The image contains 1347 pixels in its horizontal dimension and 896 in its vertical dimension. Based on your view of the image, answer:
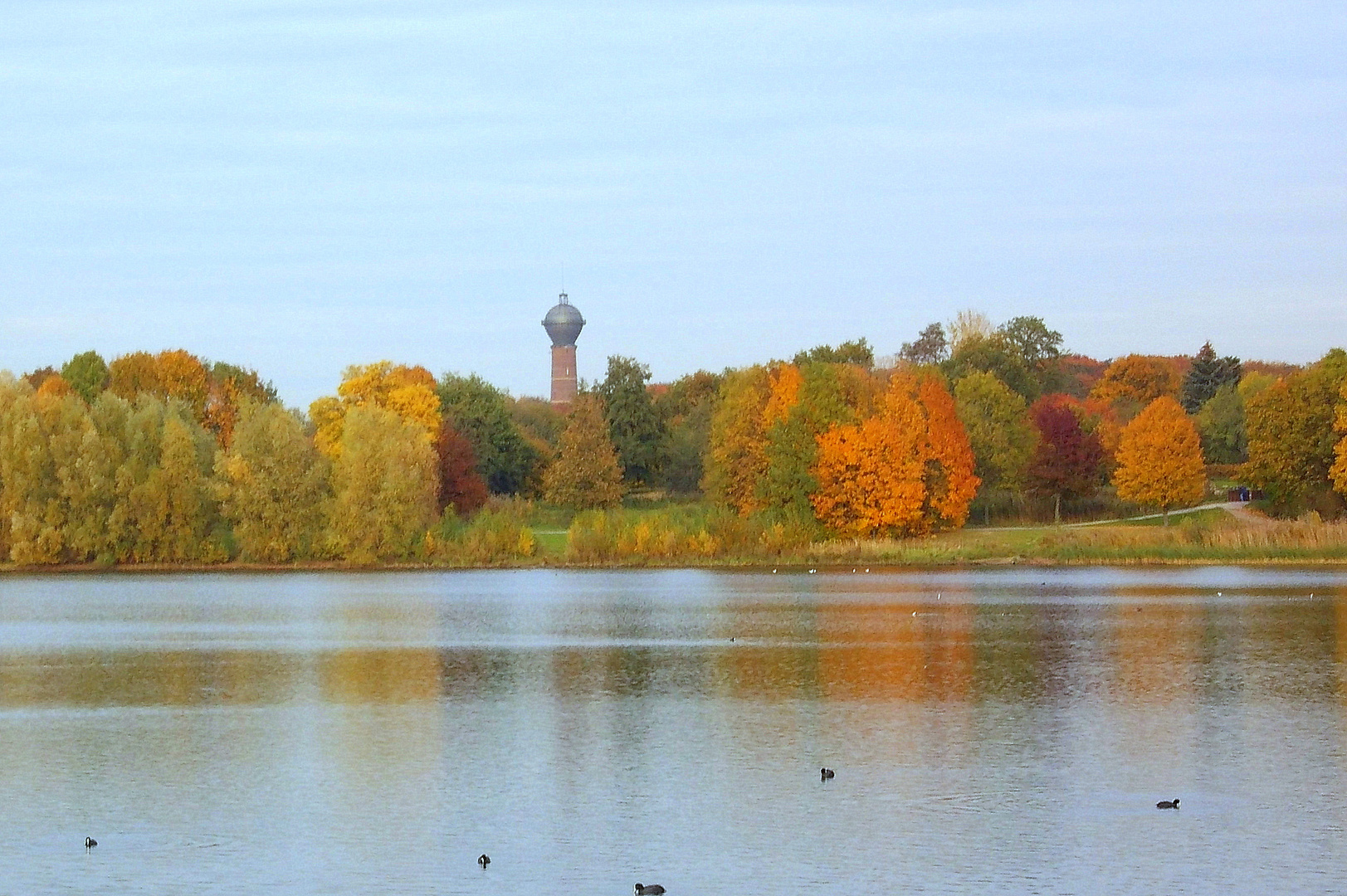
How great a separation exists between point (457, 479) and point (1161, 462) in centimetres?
3543

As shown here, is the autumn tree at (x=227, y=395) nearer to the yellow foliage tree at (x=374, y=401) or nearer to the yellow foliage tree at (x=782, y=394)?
the yellow foliage tree at (x=374, y=401)

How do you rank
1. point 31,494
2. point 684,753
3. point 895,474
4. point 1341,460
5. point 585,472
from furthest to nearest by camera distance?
point 585,472, point 895,474, point 1341,460, point 31,494, point 684,753

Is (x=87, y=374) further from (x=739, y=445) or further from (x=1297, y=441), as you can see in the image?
(x=1297, y=441)

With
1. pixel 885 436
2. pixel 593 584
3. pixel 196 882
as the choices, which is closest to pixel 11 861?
pixel 196 882

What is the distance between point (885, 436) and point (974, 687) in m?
48.0

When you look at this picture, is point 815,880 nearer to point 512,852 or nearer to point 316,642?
point 512,852

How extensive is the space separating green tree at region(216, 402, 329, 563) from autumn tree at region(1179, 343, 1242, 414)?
65.0 meters

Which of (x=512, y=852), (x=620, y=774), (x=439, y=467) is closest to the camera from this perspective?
(x=512, y=852)

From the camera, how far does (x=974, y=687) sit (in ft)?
101

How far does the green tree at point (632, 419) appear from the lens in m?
102

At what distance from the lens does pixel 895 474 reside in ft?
255

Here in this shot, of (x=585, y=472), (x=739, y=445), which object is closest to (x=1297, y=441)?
(x=739, y=445)

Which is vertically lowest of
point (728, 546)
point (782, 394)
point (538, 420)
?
point (728, 546)

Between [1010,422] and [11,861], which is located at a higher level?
[1010,422]
